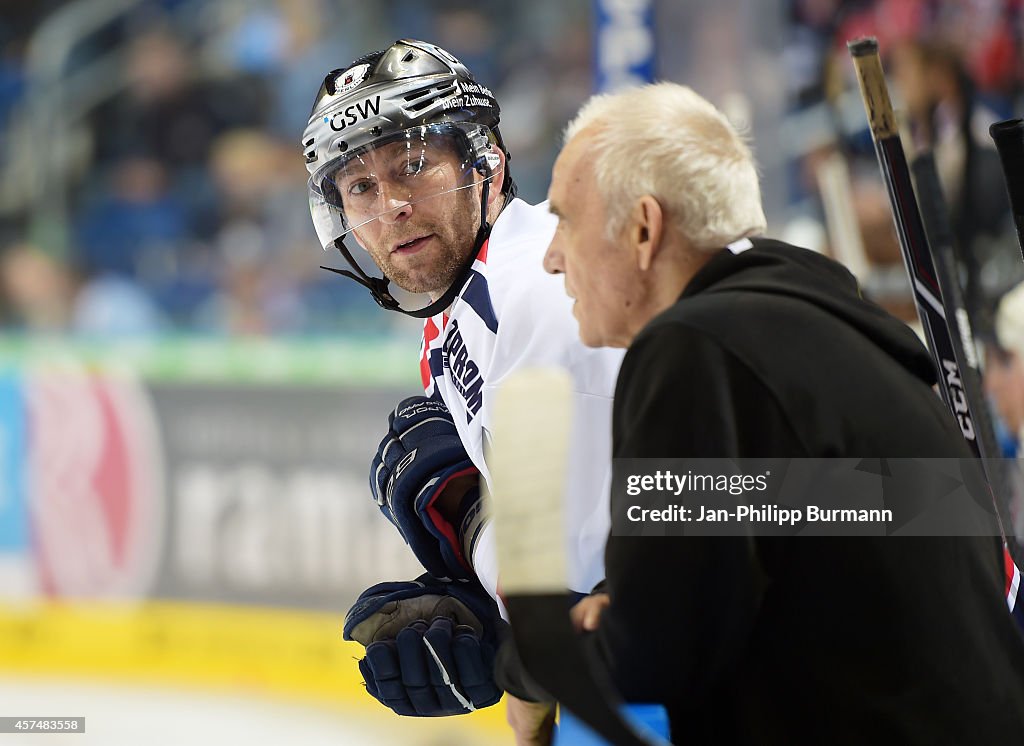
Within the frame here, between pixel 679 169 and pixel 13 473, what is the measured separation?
14.1 feet

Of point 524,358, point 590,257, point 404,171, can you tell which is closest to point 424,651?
point 524,358

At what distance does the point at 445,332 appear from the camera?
81.0 inches

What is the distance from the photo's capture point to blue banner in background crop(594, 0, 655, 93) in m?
3.68

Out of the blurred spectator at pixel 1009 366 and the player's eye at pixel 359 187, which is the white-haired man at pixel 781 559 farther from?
the blurred spectator at pixel 1009 366

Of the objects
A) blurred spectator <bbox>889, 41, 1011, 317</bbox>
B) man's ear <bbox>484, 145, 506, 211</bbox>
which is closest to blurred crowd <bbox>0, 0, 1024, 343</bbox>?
blurred spectator <bbox>889, 41, 1011, 317</bbox>

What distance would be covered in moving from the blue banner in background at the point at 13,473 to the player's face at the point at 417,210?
327 centimetres

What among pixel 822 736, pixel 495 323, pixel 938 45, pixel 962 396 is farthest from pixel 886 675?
pixel 938 45

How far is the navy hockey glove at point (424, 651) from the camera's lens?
6.00 feet

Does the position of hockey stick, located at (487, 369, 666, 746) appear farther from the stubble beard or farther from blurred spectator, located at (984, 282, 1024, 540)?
blurred spectator, located at (984, 282, 1024, 540)

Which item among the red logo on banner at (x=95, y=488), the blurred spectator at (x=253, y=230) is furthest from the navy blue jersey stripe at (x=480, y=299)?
the blurred spectator at (x=253, y=230)

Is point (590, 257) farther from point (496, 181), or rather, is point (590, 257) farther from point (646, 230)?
point (496, 181)

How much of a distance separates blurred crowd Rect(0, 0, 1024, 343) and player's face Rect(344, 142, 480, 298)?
1.91 m

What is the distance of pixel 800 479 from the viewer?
1.19 metres

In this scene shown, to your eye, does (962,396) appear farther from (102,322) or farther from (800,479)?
(102,322)
